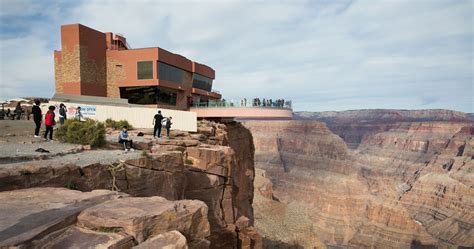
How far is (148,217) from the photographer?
4.59m

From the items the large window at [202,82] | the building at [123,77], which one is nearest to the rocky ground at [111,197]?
the building at [123,77]

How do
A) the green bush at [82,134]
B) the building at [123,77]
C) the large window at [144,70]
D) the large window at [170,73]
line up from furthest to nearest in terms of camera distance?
the large window at [170,73]
the large window at [144,70]
the building at [123,77]
the green bush at [82,134]

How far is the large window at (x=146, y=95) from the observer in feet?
94.3

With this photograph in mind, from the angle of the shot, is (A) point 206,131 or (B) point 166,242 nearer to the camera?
(B) point 166,242

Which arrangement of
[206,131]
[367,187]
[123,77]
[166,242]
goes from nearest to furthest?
[166,242] < [206,131] < [123,77] < [367,187]

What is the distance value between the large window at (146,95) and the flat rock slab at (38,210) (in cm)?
2314

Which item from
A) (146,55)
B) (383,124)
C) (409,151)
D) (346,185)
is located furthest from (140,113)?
(383,124)

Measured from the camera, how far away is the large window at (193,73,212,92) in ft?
Answer: 117

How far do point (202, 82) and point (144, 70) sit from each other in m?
10.4

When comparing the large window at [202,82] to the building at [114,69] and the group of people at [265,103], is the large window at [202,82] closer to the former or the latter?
the building at [114,69]

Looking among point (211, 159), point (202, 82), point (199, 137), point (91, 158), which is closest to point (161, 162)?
point (91, 158)

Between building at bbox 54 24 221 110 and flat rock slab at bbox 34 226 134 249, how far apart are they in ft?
80.4

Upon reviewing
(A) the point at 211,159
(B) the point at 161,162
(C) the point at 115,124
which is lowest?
(A) the point at 211,159

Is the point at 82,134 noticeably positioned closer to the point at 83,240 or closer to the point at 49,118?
the point at 49,118
